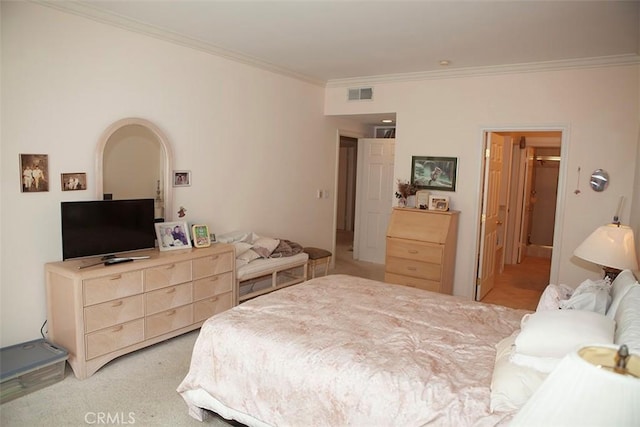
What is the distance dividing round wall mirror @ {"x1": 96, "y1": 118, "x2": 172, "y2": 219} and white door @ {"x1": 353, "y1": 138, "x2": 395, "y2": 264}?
369 cm

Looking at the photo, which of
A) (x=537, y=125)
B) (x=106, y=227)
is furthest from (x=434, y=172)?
(x=106, y=227)

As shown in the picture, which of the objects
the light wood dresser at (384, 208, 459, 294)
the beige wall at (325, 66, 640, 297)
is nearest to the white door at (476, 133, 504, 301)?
the beige wall at (325, 66, 640, 297)

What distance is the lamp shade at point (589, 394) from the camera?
2.86 ft

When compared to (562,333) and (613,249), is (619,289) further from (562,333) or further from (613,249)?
(613,249)

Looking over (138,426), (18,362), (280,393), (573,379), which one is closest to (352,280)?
(280,393)

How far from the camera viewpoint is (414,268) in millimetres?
5020

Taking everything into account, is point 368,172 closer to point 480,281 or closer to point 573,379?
point 480,281

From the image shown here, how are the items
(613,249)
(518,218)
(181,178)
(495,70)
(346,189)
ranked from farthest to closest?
(346,189) < (518,218) < (495,70) < (181,178) < (613,249)

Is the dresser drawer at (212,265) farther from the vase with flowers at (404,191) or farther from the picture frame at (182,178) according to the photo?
the vase with flowers at (404,191)

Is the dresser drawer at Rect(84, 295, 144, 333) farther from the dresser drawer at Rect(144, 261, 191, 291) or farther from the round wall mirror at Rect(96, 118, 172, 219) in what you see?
the round wall mirror at Rect(96, 118, 172, 219)

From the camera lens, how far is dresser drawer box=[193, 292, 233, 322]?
387cm

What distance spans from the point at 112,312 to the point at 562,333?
2910 millimetres

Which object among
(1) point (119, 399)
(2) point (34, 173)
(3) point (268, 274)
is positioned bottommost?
(1) point (119, 399)

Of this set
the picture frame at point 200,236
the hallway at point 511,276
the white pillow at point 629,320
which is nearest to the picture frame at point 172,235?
the picture frame at point 200,236
